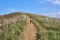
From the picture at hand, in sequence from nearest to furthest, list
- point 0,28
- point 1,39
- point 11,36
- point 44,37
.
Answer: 1. point 1,39
2. point 11,36
3. point 0,28
4. point 44,37

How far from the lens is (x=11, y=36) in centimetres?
1448

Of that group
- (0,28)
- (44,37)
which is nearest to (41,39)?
(44,37)

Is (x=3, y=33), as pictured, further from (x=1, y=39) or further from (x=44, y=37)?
(x=44, y=37)

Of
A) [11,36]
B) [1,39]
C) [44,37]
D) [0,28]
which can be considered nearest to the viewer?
[1,39]

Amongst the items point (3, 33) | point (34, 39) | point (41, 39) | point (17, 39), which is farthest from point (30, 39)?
point (3, 33)

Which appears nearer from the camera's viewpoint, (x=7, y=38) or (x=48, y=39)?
(x=7, y=38)

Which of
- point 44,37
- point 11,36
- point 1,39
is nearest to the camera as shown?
point 1,39

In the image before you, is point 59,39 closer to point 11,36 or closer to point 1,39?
point 11,36

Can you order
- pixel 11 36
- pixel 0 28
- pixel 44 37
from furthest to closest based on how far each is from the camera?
pixel 44 37 → pixel 0 28 → pixel 11 36

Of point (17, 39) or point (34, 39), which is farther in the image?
point (34, 39)

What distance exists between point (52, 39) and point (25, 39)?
190cm

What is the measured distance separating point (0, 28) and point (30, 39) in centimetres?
272

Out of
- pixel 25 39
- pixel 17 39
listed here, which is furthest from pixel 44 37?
pixel 17 39

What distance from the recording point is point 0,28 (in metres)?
15.7
